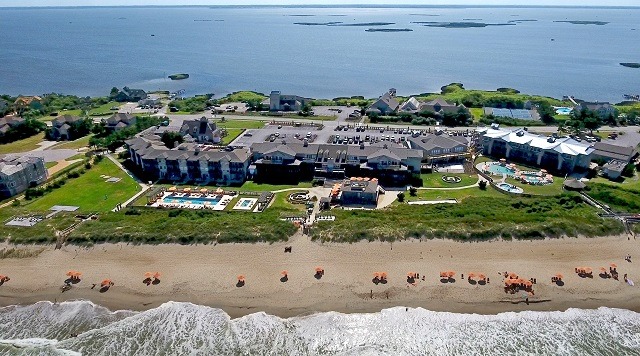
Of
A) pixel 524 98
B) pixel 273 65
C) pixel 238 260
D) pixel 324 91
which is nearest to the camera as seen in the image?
pixel 238 260

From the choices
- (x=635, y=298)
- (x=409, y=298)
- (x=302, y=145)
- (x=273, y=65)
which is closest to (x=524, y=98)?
(x=302, y=145)

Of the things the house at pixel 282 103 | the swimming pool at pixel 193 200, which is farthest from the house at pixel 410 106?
the swimming pool at pixel 193 200

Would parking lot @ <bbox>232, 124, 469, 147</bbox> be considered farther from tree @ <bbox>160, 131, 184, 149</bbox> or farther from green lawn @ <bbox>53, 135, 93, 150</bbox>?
green lawn @ <bbox>53, 135, 93, 150</bbox>

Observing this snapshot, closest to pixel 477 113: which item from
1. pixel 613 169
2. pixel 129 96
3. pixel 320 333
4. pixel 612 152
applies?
pixel 612 152

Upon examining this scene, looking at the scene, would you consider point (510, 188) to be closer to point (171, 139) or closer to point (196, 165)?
point (196, 165)

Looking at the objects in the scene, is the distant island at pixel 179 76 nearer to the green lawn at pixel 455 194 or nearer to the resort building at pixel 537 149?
the resort building at pixel 537 149

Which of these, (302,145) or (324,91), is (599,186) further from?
(324,91)
